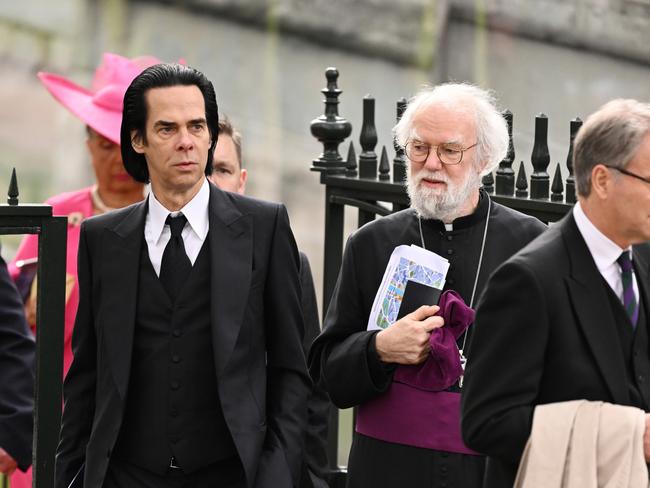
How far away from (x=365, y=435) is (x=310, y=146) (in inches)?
273

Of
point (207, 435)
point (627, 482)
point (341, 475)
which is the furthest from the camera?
point (341, 475)

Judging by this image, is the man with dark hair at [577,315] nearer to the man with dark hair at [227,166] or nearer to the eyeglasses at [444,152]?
the eyeglasses at [444,152]

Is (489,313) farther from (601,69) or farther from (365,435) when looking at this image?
(601,69)

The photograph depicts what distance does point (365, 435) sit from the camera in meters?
4.43

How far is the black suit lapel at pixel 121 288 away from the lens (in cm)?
420

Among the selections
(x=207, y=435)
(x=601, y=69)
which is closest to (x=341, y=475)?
(x=207, y=435)

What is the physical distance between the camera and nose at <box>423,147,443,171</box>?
14.5ft

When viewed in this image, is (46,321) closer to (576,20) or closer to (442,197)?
(442,197)

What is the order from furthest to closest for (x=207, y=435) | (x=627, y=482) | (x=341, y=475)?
(x=341, y=475) → (x=207, y=435) → (x=627, y=482)

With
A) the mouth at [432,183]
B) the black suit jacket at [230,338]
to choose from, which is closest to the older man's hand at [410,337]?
the black suit jacket at [230,338]

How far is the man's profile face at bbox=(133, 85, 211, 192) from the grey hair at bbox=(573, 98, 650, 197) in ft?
3.88

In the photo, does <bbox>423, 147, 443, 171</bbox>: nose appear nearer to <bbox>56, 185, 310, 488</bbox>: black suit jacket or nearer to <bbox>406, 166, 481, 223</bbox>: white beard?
<bbox>406, 166, 481, 223</bbox>: white beard

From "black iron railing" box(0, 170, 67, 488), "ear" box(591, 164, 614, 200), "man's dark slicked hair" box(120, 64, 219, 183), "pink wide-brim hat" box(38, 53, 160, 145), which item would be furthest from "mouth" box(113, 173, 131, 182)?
"ear" box(591, 164, 614, 200)

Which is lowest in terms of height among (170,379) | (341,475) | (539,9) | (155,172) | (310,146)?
(341,475)
